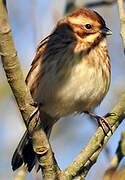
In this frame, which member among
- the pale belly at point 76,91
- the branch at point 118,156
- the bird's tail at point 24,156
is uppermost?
the pale belly at point 76,91

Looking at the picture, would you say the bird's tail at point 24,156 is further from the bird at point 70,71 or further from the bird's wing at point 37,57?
the bird's wing at point 37,57

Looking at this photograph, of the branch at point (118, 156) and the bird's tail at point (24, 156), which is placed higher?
the branch at point (118, 156)

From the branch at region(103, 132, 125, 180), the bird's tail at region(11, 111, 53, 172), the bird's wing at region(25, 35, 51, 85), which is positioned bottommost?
the bird's tail at region(11, 111, 53, 172)

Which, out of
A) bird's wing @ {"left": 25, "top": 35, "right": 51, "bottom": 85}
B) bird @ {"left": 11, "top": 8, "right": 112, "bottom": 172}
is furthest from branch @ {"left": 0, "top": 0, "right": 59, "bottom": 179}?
bird's wing @ {"left": 25, "top": 35, "right": 51, "bottom": 85}

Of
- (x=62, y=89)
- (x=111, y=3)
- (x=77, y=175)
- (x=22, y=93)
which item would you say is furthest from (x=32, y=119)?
(x=111, y=3)

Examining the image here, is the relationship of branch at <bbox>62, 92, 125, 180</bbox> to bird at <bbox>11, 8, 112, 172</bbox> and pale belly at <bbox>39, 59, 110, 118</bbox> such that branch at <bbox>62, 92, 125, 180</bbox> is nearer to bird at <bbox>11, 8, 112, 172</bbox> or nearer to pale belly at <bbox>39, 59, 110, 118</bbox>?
bird at <bbox>11, 8, 112, 172</bbox>

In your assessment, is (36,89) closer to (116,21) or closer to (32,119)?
(32,119)

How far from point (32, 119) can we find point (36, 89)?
3.54ft

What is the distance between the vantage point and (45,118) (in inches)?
178

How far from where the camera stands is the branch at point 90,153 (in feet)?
10.9

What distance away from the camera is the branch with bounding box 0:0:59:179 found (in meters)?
2.42

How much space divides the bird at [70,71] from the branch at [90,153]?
0.70 feet

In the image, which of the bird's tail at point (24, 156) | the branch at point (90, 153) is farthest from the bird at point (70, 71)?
the branch at point (90, 153)

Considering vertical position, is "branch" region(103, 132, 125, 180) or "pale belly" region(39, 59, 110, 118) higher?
"pale belly" region(39, 59, 110, 118)
